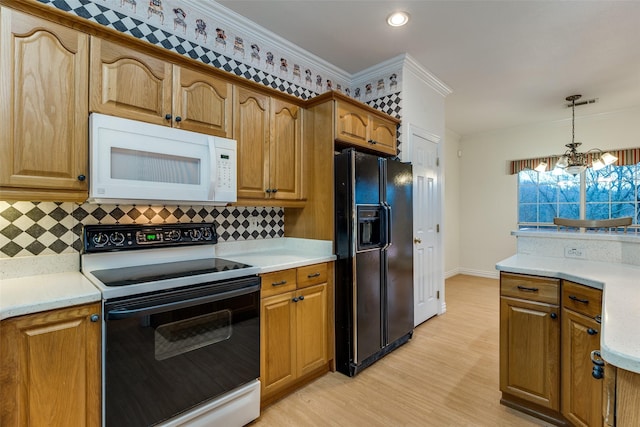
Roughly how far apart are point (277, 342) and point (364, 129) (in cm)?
191

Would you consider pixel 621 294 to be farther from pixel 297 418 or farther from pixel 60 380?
pixel 60 380

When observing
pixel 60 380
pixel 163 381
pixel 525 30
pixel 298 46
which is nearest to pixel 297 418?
pixel 163 381

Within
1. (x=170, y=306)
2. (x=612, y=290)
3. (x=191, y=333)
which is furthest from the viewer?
(x=191, y=333)

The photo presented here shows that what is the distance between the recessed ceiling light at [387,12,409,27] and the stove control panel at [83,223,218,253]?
2.14 meters

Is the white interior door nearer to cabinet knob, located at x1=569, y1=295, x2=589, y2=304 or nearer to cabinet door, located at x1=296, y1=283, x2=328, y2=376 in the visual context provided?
cabinet door, located at x1=296, y1=283, x2=328, y2=376

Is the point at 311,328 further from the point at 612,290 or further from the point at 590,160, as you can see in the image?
the point at 590,160

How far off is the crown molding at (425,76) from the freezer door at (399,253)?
112 centimetres

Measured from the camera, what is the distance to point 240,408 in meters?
1.76

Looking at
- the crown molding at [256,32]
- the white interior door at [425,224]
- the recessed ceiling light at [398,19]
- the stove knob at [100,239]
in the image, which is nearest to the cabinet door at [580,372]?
the white interior door at [425,224]

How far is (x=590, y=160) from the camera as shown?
4.61 meters

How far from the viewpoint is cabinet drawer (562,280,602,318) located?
1.51 meters

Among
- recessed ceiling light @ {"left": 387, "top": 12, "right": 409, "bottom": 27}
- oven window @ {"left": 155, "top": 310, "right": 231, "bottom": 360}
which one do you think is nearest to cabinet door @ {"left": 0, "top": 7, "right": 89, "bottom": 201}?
oven window @ {"left": 155, "top": 310, "right": 231, "bottom": 360}

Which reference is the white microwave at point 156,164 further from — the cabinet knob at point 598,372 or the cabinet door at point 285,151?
the cabinet knob at point 598,372

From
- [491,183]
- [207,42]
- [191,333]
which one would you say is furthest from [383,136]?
[491,183]
